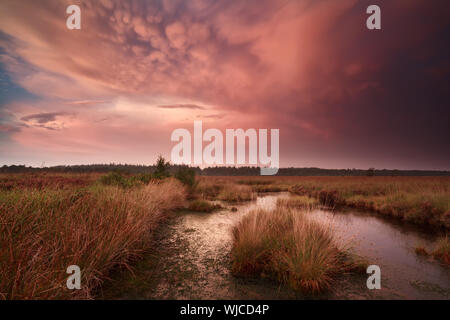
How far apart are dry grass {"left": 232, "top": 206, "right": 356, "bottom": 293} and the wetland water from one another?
238 millimetres

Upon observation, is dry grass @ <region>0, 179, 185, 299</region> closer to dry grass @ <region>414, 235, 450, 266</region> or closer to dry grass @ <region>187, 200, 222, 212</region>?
dry grass @ <region>187, 200, 222, 212</region>

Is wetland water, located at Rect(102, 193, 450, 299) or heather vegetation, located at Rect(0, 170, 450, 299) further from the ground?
heather vegetation, located at Rect(0, 170, 450, 299)

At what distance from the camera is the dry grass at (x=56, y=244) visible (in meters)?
3.00

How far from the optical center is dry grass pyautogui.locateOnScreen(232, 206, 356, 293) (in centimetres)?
424

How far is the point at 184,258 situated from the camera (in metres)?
5.75

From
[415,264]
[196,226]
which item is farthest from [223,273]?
[415,264]

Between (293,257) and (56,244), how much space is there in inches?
186

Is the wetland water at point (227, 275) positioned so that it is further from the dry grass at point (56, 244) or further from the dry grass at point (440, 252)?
the dry grass at point (56, 244)

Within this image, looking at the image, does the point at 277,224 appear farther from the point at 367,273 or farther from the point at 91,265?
the point at 91,265

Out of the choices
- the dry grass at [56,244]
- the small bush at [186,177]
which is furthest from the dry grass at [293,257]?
the small bush at [186,177]

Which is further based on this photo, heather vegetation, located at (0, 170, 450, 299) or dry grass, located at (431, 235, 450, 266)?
dry grass, located at (431, 235, 450, 266)

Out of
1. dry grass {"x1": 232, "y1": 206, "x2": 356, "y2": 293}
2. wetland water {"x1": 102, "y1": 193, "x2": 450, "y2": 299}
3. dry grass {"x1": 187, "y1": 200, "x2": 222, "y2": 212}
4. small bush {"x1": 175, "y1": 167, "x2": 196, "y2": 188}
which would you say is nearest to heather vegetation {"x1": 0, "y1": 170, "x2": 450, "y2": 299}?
dry grass {"x1": 232, "y1": 206, "x2": 356, "y2": 293}

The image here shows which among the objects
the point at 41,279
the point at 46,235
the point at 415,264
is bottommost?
the point at 415,264
